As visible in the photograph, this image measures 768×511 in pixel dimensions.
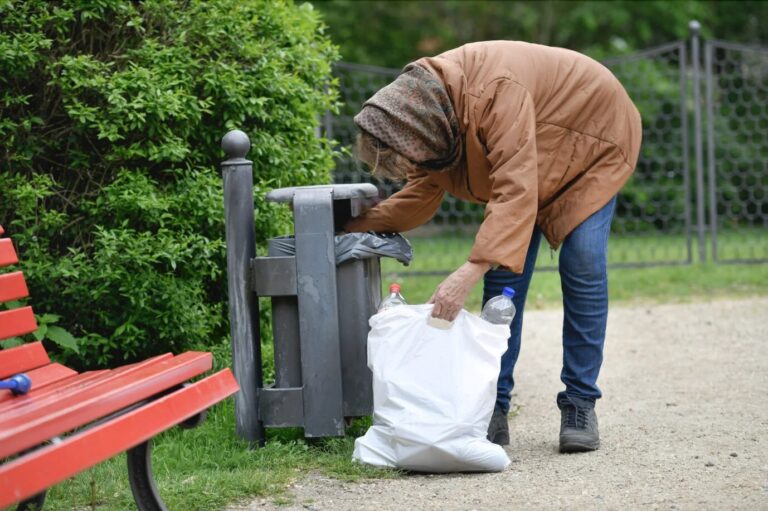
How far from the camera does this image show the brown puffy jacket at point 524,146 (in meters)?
3.63

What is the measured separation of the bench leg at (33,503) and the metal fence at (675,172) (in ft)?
21.8

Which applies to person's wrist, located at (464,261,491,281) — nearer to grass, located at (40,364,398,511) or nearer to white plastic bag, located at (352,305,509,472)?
white plastic bag, located at (352,305,509,472)

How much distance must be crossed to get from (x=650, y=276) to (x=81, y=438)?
763 centimetres

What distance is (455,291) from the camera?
3613 millimetres

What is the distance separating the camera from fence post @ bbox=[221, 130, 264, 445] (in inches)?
160

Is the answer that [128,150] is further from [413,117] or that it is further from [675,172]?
[675,172]

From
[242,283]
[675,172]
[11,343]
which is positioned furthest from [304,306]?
[675,172]

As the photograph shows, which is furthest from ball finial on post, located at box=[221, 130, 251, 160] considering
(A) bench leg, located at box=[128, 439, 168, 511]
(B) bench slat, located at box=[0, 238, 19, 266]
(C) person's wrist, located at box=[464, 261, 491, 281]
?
(A) bench leg, located at box=[128, 439, 168, 511]

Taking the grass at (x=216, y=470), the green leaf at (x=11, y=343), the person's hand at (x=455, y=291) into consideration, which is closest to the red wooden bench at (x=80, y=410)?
the grass at (x=216, y=470)

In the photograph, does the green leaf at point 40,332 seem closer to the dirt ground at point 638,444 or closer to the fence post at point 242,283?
the fence post at point 242,283

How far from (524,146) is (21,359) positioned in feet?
5.95

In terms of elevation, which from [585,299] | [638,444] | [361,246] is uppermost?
[361,246]

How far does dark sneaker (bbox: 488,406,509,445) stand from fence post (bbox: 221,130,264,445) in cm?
92

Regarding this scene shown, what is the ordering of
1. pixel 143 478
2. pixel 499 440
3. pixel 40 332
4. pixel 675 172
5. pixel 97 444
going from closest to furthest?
1. pixel 97 444
2. pixel 143 478
3. pixel 499 440
4. pixel 40 332
5. pixel 675 172
